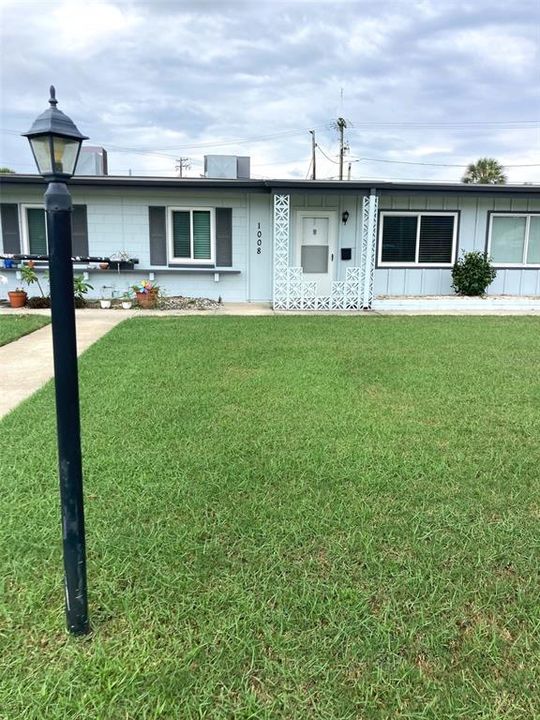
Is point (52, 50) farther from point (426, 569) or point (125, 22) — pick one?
point (426, 569)

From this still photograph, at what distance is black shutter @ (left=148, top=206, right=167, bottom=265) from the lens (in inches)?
507

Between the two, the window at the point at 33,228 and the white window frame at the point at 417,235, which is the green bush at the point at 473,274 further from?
the window at the point at 33,228

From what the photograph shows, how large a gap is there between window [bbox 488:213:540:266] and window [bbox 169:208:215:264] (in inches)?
273

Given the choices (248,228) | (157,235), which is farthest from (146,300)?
(248,228)

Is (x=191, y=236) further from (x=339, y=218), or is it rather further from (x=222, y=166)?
(x=339, y=218)

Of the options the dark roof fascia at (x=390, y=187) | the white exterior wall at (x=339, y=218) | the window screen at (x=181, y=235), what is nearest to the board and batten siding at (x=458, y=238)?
the dark roof fascia at (x=390, y=187)

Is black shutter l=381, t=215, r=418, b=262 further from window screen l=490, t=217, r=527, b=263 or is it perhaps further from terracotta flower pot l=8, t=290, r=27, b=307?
terracotta flower pot l=8, t=290, r=27, b=307

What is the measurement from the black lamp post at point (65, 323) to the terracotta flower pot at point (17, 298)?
10.7 m

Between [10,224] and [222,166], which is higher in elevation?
[222,166]

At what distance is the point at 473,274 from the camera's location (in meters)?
13.2

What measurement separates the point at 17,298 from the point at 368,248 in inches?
300

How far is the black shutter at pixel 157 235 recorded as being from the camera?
12883mm

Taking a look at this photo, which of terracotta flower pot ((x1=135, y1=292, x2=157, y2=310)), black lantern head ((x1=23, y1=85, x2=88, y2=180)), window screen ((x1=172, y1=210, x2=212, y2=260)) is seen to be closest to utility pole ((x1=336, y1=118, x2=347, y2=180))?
window screen ((x1=172, y1=210, x2=212, y2=260))

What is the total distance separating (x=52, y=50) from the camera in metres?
9.29
